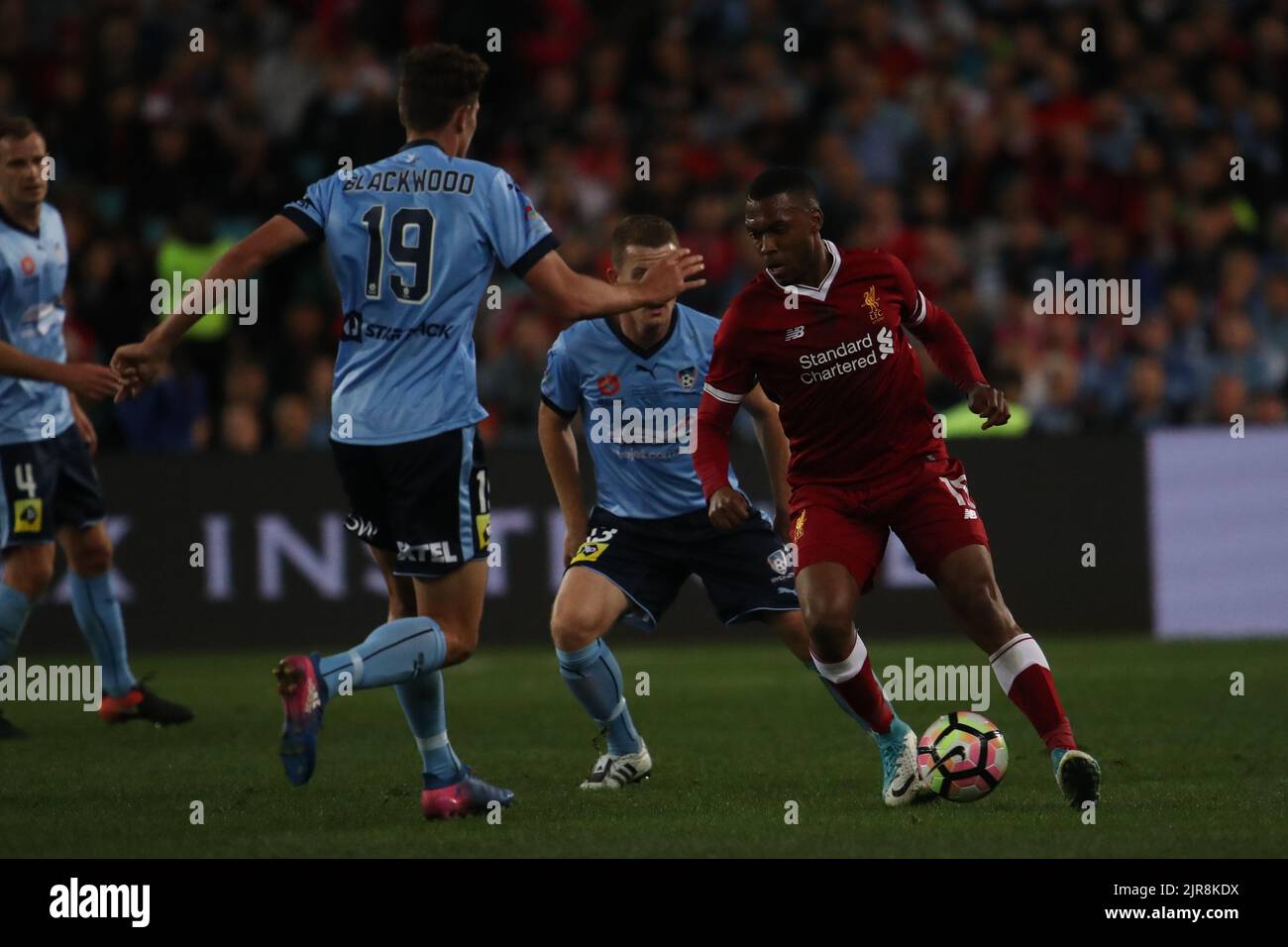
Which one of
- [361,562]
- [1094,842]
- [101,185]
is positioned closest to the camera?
[1094,842]

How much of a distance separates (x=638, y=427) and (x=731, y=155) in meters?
8.54

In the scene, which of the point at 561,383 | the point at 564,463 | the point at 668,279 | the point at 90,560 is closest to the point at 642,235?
the point at 561,383

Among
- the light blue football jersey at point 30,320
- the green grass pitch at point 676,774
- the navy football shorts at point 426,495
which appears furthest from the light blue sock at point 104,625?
the navy football shorts at point 426,495

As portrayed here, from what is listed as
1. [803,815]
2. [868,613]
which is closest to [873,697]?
[803,815]

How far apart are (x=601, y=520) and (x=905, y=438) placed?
1.59 m

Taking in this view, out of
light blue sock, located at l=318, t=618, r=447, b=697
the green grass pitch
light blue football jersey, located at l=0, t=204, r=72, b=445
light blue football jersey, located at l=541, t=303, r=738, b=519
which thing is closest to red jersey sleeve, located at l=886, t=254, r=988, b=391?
light blue football jersey, located at l=541, t=303, r=738, b=519

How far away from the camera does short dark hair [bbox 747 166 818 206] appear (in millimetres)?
6844

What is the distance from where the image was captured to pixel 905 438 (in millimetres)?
7039

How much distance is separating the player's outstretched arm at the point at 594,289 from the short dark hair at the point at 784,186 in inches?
17.6

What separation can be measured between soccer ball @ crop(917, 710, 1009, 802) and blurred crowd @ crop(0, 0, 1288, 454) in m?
6.74

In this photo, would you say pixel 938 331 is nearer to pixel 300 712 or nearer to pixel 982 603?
pixel 982 603

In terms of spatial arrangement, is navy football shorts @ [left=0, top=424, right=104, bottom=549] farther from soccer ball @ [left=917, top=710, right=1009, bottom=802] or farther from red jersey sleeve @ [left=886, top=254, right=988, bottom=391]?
soccer ball @ [left=917, top=710, right=1009, bottom=802]
